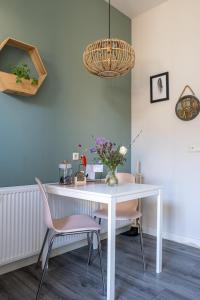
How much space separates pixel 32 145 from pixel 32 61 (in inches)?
31.2

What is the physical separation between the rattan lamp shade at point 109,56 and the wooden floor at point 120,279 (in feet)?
5.86

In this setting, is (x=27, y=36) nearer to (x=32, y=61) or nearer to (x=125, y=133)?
(x=32, y=61)

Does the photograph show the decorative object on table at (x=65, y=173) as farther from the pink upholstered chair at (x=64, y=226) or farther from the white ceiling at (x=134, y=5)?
the white ceiling at (x=134, y=5)

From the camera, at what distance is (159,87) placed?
Result: 314cm

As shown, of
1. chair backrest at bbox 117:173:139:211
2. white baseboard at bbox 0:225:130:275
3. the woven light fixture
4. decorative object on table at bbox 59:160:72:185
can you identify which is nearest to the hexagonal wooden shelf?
the woven light fixture

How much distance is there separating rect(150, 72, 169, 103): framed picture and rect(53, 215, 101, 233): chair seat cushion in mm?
1847

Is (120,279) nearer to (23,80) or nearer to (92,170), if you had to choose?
(92,170)

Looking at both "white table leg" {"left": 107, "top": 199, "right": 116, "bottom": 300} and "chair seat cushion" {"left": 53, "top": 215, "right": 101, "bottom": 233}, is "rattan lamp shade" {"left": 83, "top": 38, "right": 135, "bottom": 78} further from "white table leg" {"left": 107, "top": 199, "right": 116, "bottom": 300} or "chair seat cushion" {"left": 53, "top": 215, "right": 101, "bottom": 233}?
"chair seat cushion" {"left": 53, "top": 215, "right": 101, "bottom": 233}

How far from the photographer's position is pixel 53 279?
200cm

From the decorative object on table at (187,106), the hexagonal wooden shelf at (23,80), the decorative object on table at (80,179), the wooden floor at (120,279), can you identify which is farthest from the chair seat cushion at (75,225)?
the decorative object on table at (187,106)

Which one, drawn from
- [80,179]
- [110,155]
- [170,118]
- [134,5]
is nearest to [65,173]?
[80,179]

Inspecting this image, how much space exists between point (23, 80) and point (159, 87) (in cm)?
179

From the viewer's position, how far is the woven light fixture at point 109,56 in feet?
6.67

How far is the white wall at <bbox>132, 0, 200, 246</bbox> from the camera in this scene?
281cm
